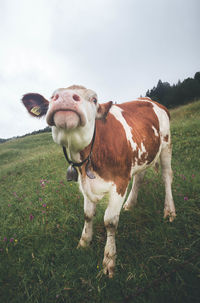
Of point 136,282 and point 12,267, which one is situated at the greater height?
point 136,282

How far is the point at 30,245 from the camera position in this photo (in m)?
2.46

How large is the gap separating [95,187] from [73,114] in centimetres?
97

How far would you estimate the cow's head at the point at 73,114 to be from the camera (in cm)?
137

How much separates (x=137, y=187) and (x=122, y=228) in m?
0.95

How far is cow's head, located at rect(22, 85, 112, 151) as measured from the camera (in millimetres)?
1367

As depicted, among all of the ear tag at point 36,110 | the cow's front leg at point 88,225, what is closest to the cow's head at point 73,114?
the ear tag at point 36,110

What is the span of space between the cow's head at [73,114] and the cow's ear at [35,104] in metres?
0.05

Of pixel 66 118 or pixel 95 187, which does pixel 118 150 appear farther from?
pixel 66 118

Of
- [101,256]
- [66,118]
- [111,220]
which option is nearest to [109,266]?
[101,256]

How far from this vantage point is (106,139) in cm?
200

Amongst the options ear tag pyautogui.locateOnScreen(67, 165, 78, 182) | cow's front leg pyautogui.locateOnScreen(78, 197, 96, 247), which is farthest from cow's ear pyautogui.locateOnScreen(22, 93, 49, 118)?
cow's front leg pyautogui.locateOnScreen(78, 197, 96, 247)

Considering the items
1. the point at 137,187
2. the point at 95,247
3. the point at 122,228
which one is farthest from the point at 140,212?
the point at 95,247

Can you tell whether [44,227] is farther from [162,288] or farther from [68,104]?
[68,104]

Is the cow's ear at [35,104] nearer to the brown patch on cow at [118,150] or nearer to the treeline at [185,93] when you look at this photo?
the brown patch on cow at [118,150]
